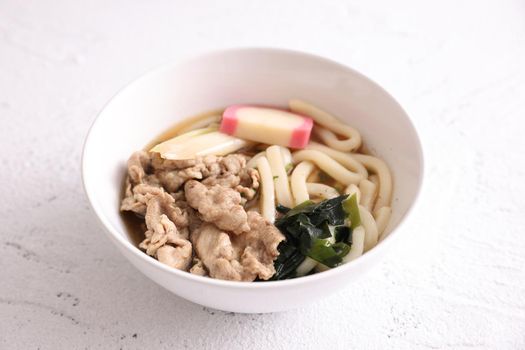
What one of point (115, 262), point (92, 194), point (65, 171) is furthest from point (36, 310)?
point (65, 171)

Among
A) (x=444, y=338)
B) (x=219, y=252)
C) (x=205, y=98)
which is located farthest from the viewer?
(x=205, y=98)

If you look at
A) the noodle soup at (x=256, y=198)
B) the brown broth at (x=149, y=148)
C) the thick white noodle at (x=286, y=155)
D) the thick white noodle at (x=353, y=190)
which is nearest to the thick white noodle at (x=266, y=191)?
the noodle soup at (x=256, y=198)

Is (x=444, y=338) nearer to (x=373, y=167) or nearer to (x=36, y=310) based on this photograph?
(x=373, y=167)

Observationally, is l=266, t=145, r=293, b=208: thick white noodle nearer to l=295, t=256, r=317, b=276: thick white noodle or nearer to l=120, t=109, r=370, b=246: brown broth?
l=120, t=109, r=370, b=246: brown broth

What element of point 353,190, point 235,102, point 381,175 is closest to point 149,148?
point 235,102

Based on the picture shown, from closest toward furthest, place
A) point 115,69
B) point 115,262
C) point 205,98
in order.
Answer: point 115,262 → point 205,98 → point 115,69
